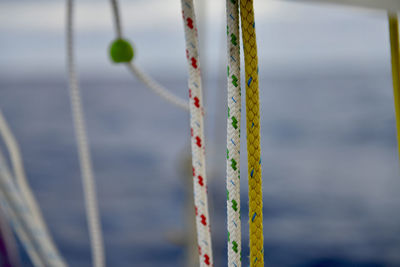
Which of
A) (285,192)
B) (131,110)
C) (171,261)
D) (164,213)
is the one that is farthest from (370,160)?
(131,110)

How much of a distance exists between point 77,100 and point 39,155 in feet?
23.7

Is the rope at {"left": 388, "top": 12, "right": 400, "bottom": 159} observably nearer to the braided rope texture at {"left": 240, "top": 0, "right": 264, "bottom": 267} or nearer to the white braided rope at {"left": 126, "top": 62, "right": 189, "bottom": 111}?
the braided rope texture at {"left": 240, "top": 0, "right": 264, "bottom": 267}

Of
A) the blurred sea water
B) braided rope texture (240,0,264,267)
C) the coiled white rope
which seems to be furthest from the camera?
the blurred sea water

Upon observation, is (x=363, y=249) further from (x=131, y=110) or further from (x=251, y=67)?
(x=131, y=110)

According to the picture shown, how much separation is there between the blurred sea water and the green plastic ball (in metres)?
0.52

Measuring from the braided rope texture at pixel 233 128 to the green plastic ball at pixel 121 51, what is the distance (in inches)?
9.2

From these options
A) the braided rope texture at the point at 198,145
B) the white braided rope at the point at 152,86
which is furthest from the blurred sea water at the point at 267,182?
the braided rope texture at the point at 198,145

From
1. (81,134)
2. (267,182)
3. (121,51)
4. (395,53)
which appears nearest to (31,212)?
(81,134)

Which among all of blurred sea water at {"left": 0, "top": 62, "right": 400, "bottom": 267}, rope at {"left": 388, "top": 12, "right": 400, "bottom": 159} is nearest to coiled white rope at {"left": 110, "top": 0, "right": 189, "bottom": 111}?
rope at {"left": 388, "top": 12, "right": 400, "bottom": 159}

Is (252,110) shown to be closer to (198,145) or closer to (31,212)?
(198,145)

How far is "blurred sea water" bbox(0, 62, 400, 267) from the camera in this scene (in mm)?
4301

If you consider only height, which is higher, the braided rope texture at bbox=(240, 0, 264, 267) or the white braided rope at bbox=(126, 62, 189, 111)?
the white braided rope at bbox=(126, 62, 189, 111)

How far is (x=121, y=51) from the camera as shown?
0.54 metres

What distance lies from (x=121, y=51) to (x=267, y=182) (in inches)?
215
